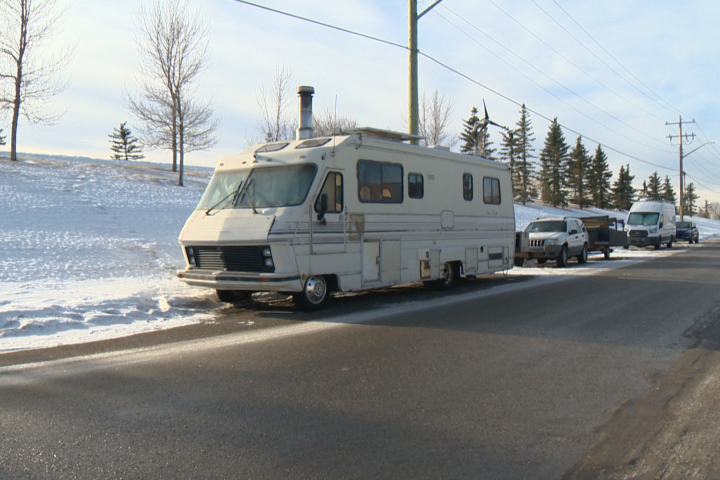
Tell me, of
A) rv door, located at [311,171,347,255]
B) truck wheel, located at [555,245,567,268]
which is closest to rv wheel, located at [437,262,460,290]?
rv door, located at [311,171,347,255]

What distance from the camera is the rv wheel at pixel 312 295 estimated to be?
33.2ft

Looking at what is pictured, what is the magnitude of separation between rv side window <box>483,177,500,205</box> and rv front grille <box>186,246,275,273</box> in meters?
7.00

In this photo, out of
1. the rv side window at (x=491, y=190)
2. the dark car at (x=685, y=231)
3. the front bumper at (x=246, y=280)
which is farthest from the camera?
the dark car at (x=685, y=231)

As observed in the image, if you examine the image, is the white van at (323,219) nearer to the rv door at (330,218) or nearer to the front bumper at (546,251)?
the rv door at (330,218)

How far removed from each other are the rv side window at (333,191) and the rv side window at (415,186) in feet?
6.83

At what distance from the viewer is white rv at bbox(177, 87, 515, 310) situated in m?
9.86

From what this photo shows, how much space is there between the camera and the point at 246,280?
980 centimetres

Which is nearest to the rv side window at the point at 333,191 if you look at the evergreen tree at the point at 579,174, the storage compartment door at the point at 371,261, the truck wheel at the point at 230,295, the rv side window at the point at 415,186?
the storage compartment door at the point at 371,261

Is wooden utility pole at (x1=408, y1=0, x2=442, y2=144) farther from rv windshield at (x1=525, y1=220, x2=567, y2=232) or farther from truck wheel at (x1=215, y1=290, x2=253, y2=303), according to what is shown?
truck wheel at (x1=215, y1=290, x2=253, y2=303)

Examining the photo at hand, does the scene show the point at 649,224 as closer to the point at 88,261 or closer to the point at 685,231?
the point at 685,231

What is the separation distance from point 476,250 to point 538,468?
35.3 feet

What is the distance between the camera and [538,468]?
390 centimetres

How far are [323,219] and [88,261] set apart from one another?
727 centimetres

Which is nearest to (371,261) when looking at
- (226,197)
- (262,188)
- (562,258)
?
(262,188)
